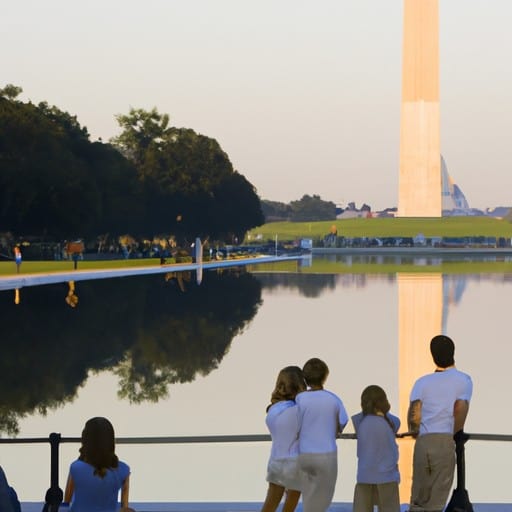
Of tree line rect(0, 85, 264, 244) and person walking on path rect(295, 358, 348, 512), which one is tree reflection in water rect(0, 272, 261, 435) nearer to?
person walking on path rect(295, 358, 348, 512)

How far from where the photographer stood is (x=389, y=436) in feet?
22.3

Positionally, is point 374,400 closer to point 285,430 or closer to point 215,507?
point 285,430

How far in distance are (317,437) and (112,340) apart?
17148 mm

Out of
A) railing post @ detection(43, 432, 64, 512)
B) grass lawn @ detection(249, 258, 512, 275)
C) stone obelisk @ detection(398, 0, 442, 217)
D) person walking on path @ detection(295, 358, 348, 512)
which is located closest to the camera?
railing post @ detection(43, 432, 64, 512)

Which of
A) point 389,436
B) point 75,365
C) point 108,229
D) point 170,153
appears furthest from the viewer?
point 170,153

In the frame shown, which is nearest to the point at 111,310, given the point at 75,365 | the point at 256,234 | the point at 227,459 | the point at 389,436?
the point at 75,365

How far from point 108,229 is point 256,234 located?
95.0 metres

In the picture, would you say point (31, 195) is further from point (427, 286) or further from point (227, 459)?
point (227, 459)

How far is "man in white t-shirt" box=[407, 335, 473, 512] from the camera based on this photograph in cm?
689

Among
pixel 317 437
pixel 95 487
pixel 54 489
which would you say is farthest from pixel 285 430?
pixel 95 487

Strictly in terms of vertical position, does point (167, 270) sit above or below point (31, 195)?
below

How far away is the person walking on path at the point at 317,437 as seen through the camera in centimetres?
685

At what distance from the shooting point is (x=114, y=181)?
8425 cm

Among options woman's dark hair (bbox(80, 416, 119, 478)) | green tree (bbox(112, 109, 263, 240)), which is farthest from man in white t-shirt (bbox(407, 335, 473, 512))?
green tree (bbox(112, 109, 263, 240))
